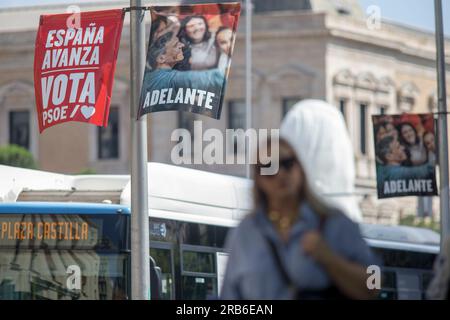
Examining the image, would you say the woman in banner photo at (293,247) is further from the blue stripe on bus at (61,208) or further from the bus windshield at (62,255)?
the blue stripe on bus at (61,208)

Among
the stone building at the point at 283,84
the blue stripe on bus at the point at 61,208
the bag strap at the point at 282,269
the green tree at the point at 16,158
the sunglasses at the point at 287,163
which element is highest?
the stone building at the point at 283,84

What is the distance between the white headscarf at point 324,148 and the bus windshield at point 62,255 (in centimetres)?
1093

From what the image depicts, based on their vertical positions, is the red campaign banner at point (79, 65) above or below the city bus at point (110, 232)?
above

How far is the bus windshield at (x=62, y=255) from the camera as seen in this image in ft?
56.6

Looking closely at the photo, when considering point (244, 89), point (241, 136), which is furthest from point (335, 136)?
point (244, 89)

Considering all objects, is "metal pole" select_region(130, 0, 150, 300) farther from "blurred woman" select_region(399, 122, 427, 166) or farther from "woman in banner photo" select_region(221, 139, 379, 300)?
"woman in banner photo" select_region(221, 139, 379, 300)

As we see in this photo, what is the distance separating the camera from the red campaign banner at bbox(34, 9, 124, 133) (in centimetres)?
1628

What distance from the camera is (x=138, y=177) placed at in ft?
53.6

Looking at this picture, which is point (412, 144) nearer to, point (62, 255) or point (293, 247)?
point (62, 255)

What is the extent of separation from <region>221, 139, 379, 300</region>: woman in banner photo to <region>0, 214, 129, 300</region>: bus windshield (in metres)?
11.1

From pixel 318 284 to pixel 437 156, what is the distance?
2122 centimetres

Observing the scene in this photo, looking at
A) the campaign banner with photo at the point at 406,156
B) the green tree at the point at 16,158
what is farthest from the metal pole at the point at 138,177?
the green tree at the point at 16,158

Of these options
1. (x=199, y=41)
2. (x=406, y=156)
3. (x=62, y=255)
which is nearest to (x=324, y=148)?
(x=199, y=41)

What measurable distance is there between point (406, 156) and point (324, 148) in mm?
18744
